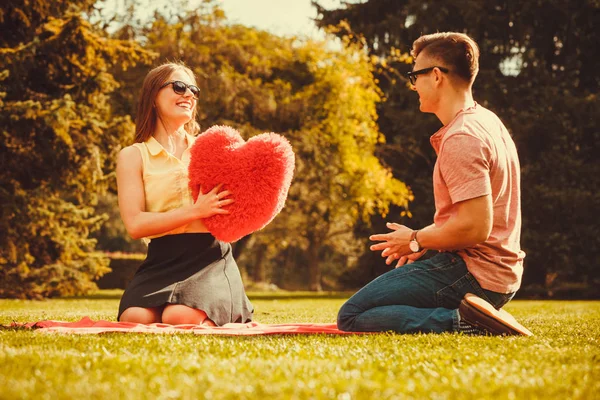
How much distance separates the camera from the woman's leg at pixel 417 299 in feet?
13.2

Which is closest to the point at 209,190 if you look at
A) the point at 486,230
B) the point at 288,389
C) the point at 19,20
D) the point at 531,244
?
the point at 486,230

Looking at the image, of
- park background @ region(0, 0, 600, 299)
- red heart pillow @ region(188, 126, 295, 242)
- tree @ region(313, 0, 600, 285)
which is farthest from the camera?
tree @ region(313, 0, 600, 285)

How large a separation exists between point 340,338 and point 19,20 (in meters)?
13.0

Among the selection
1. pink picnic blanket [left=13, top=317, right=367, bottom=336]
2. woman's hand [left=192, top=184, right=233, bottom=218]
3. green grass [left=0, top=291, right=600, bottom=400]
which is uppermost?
woman's hand [left=192, top=184, right=233, bottom=218]

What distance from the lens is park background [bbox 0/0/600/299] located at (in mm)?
13969

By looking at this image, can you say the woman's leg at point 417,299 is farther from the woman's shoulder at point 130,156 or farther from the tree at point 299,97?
the tree at point 299,97

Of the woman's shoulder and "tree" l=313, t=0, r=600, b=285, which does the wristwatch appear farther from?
"tree" l=313, t=0, r=600, b=285

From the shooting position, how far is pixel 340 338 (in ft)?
12.6

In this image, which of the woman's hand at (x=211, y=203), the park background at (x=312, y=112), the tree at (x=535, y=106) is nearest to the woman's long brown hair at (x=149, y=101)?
the woman's hand at (x=211, y=203)

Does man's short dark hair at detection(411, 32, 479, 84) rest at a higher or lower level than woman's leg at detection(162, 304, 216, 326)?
higher

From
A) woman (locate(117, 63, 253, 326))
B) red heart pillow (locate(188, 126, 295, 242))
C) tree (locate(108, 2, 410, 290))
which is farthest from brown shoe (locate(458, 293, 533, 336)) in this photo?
tree (locate(108, 2, 410, 290))

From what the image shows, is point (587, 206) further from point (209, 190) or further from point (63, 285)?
point (209, 190)

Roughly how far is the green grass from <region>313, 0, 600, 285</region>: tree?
61.4 feet

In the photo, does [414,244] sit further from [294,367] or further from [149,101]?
[149,101]
